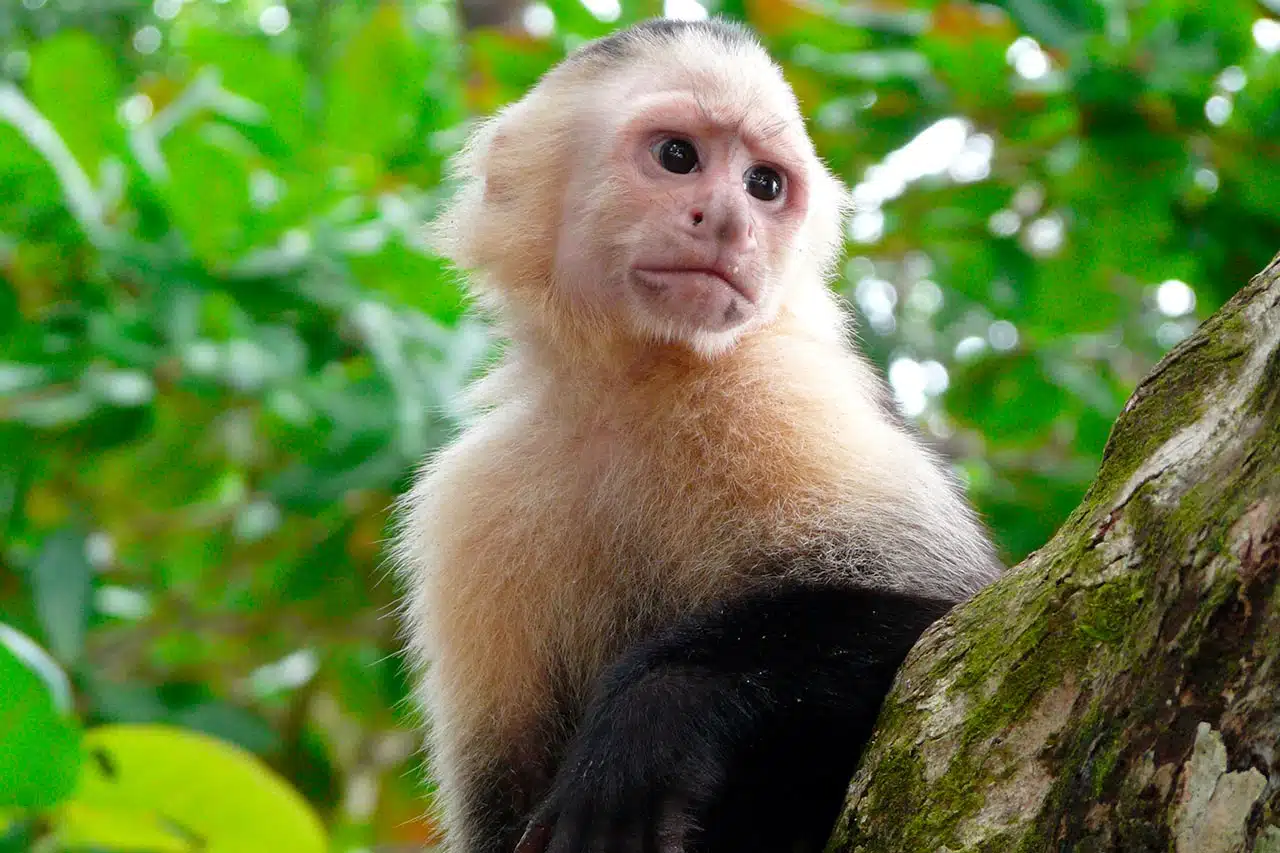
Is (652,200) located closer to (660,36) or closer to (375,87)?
(660,36)

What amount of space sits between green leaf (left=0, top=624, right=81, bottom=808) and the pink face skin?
5.07 ft

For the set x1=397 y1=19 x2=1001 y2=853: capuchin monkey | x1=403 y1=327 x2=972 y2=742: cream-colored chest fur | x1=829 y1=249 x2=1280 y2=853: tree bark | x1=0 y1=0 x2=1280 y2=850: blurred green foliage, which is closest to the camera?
x1=829 y1=249 x2=1280 y2=853: tree bark

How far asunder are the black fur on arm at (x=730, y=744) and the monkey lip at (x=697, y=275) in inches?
36.3

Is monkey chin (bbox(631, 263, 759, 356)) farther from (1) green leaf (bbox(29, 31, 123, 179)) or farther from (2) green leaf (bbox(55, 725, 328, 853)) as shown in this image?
(1) green leaf (bbox(29, 31, 123, 179))

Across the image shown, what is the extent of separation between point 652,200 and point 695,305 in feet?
1.12

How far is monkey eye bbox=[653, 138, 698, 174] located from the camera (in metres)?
3.31

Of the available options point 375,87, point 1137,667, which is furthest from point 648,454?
point 375,87

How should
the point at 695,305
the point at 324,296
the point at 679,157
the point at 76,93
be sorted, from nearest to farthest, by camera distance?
the point at 695,305, the point at 679,157, the point at 324,296, the point at 76,93

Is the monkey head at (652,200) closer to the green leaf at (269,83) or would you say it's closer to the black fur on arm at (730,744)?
the black fur on arm at (730,744)

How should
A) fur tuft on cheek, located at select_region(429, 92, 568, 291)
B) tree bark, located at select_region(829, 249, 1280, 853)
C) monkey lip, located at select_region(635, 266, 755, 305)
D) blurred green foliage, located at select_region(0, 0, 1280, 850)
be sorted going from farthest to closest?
blurred green foliage, located at select_region(0, 0, 1280, 850) → fur tuft on cheek, located at select_region(429, 92, 568, 291) → monkey lip, located at select_region(635, 266, 755, 305) → tree bark, located at select_region(829, 249, 1280, 853)

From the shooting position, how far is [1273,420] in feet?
5.62

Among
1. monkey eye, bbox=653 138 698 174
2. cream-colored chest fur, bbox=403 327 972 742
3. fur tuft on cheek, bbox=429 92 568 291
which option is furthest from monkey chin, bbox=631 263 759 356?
fur tuft on cheek, bbox=429 92 568 291

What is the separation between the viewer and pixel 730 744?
7.62ft

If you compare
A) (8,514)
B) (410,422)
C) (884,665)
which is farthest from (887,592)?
(8,514)
